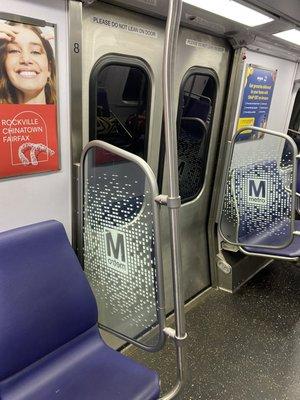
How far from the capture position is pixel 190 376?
2.05 meters

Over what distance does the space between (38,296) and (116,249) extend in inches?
15.2

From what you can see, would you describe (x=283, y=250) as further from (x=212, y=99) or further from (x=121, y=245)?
(x=121, y=245)

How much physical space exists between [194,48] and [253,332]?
210 centimetres

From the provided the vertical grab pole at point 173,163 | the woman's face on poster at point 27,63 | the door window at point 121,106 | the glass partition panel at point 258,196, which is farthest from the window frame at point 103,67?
the glass partition panel at point 258,196

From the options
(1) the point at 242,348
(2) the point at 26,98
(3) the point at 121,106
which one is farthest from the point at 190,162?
(2) the point at 26,98

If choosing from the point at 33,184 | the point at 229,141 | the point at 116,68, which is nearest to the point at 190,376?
the point at 33,184

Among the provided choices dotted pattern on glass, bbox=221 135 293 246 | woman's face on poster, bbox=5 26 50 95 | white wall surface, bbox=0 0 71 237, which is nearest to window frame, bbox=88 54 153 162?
white wall surface, bbox=0 0 71 237

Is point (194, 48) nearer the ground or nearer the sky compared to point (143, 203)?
nearer the sky

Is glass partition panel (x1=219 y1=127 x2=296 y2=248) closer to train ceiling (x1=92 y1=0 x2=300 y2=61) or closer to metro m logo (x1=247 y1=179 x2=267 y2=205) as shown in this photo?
metro m logo (x1=247 y1=179 x2=267 y2=205)

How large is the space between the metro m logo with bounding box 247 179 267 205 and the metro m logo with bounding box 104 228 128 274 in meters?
1.44

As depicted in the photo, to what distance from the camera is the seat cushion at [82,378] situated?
4.14ft

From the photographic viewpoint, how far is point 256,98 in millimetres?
2779

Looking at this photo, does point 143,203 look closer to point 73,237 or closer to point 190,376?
point 73,237

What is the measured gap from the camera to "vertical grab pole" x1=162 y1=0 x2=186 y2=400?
0.99 meters
